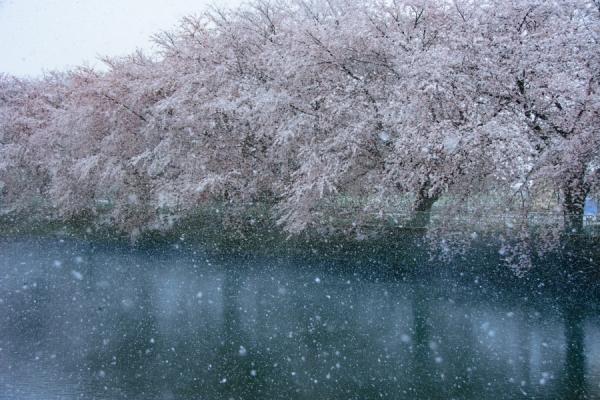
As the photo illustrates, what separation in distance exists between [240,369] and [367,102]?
7374 mm

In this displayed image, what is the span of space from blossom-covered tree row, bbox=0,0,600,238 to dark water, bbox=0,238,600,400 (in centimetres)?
191

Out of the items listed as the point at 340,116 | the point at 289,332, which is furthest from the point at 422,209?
the point at 289,332

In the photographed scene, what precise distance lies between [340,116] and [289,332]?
5646 millimetres

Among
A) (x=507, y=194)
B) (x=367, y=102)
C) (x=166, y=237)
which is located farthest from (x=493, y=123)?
(x=166, y=237)

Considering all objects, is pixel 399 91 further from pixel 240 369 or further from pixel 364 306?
pixel 240 369

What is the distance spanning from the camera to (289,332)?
29.8 ft

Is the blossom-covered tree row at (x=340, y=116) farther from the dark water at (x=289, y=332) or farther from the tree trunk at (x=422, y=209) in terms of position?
the dark water at (x=289, y=332)

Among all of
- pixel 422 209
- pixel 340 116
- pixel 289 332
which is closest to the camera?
pixel 289 332

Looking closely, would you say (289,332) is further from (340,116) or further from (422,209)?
(422,209)

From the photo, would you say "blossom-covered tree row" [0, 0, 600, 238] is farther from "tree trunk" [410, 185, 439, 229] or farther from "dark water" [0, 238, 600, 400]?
"dark water" [0, 238, 600, 400]

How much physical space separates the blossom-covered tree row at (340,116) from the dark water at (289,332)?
191 cm

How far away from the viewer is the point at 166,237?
1673 cm

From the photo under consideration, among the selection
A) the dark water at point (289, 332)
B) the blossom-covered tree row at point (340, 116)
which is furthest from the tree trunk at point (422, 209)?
the dark water at point (289, 332)

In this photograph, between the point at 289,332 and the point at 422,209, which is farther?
the point at 422,209
